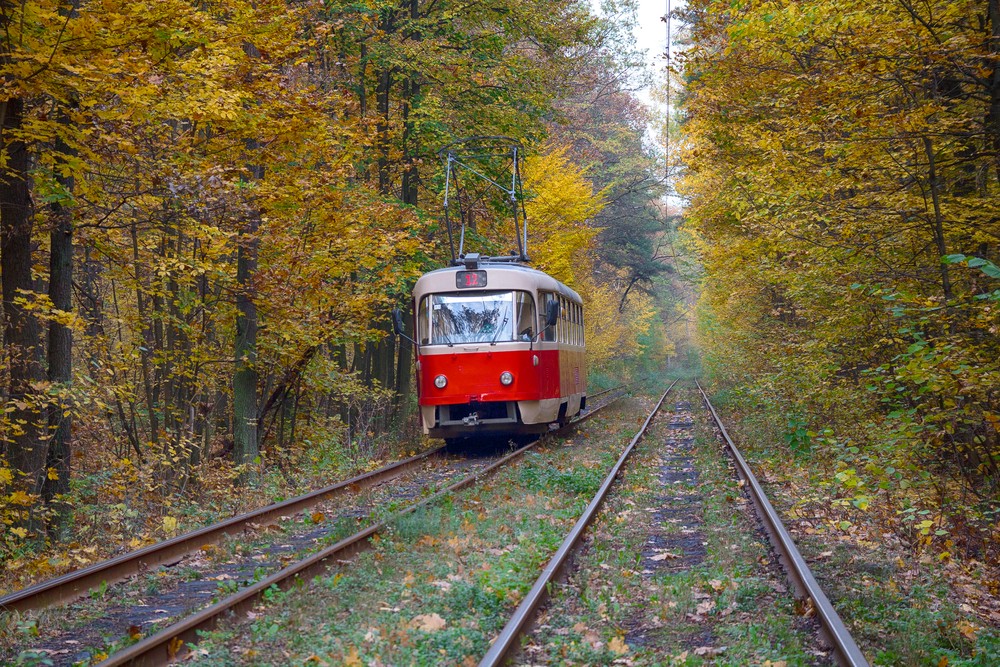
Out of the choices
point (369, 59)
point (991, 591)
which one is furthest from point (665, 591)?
point (369, 59)

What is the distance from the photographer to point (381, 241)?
571 inches

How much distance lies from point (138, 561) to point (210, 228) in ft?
13.7

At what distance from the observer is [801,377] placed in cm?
1363

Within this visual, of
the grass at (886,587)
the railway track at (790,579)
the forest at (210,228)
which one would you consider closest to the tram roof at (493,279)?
the forest at (210,228)

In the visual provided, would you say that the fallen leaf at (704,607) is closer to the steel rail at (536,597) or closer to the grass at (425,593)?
the steel rail at (536,597)

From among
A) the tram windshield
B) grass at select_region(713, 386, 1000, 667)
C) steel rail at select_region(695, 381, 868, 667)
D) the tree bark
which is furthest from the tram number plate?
the tree bark

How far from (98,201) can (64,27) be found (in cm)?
251

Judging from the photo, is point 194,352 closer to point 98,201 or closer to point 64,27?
point 98,201

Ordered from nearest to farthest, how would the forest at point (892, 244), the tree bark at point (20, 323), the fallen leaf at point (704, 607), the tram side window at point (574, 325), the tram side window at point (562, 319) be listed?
the fallen leaf at point (704, 607)
the forest at point (892, 244)
the tree bark at point (20, 323)
the tram side window at point (562, 319)
the tram side window at point (574, 325)

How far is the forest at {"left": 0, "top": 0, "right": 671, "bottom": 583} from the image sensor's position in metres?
9.24

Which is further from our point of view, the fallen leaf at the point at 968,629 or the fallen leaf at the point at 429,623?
the fallen leaf at the point at 429,623

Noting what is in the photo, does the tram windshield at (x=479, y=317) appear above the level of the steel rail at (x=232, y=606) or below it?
above

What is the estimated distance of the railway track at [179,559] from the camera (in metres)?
5.53

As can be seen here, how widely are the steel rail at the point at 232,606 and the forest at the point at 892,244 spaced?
420 centimetres
